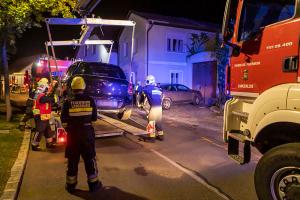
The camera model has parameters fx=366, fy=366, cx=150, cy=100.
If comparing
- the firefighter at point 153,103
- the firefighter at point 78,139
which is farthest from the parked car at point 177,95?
the firefighter at point 78,139

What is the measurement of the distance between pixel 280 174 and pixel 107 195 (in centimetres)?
259

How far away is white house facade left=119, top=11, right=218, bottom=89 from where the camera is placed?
85.1ft

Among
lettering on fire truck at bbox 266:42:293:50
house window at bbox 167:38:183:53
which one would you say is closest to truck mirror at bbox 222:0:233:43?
lettering on fire truck at bbox 266:42:293:50

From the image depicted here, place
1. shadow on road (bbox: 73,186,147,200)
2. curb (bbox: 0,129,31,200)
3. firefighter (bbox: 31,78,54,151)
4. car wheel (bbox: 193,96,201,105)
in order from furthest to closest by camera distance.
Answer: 1. car wheel (bbox: 193,96,201,105)
2. firefighter (bbox: 31,78,54,151)
3. shadow on road (bbox: 73,186,147,200)
4. curb (bbox: 0,129,31,200)

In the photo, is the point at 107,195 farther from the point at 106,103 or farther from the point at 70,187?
the point at 106,103

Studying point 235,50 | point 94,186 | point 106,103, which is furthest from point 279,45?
point 106,103

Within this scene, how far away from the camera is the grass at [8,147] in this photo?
20.1 feet

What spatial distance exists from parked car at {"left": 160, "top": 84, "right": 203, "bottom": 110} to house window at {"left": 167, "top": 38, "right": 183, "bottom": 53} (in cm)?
548

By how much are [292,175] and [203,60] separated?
21.6 meters

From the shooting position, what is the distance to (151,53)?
2598cm

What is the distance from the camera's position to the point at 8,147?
8312 millimetres

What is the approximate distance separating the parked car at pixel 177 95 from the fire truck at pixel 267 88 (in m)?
14.9

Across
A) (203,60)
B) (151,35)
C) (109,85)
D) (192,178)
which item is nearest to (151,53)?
→ (151,35)

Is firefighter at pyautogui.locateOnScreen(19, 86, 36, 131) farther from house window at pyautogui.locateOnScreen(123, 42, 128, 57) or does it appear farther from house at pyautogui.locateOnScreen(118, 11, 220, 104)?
house window at pyautogui.locateOnScreen(123, 42, 128, 57)
